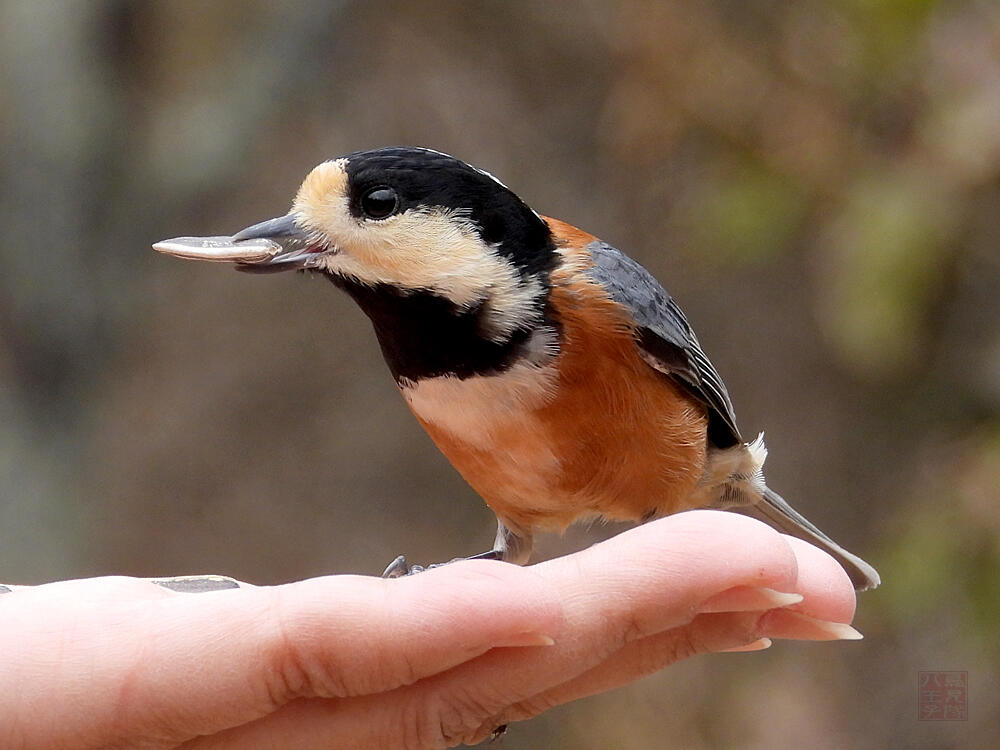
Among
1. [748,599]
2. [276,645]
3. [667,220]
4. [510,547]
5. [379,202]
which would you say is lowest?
[276,645]

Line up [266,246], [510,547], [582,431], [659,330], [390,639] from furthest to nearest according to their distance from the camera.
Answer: [510,547]
[659,330]
[582,431]
[266,246]
[390,639]

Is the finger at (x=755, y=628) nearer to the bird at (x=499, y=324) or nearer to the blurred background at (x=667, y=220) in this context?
the bird at (x=499, y=324)

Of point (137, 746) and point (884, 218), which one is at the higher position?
point (884, 218)

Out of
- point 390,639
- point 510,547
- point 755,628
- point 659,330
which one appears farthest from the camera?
point 510,547

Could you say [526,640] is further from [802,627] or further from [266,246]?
[266,246]

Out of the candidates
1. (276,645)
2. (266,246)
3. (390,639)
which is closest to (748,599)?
(390,639)

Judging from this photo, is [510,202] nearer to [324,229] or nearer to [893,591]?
[324,229]

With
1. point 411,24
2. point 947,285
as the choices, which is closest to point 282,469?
point 411,24

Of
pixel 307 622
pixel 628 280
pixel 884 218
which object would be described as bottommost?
pixel 307 622
